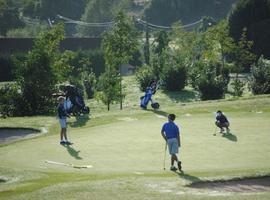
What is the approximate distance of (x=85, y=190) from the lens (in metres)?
19.6

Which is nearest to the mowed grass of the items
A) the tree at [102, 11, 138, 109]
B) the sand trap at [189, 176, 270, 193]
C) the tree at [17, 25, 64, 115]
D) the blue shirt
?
the sand trap at [189, 176, 270, 193]

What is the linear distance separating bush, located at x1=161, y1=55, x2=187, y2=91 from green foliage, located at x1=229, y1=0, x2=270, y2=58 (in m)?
15.9

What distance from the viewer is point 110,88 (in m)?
50.5

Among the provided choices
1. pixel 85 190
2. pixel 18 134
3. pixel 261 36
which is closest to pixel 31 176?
pixel 85 190

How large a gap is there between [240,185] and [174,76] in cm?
3997

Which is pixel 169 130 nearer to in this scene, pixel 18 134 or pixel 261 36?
pixel 18 134

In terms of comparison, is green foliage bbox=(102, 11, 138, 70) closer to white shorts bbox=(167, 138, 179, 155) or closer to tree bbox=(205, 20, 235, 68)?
tree bbox=(205, 20, 235, 68)

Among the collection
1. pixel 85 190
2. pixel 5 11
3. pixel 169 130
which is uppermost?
pixel 5 11

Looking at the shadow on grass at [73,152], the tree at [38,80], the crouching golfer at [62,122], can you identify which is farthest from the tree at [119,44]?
the shadow on grass at [73,152]

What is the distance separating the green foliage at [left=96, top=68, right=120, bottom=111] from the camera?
5059 cm

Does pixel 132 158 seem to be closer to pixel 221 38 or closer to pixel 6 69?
pixel 221 38

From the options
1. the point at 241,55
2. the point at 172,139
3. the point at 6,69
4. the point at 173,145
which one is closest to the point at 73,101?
the point at 172,139

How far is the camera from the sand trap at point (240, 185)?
19797 mm

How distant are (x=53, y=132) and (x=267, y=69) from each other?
2660 centimetres
